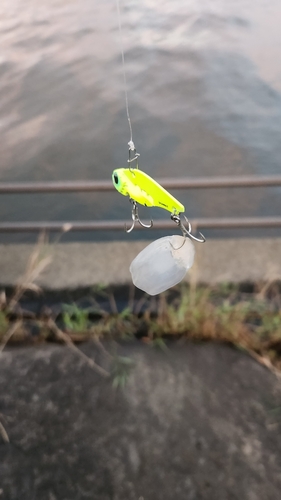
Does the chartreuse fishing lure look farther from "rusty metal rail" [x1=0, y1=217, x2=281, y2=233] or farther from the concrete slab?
"rusty metal rail" [x1=0, y1=217, x2=281, y2=233]

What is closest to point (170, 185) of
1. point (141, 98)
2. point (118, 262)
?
point (118, 262)

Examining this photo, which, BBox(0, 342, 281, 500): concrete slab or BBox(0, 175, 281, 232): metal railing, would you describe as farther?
BBox(0, 175, 281, 232): metal railing

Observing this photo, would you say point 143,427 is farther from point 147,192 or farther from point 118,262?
point 147,192

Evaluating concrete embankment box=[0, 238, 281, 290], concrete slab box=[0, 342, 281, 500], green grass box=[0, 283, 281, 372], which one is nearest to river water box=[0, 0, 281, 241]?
concrete embankment box=[0, 238, 281, 290]

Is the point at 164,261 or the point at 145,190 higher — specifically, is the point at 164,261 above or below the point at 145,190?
below

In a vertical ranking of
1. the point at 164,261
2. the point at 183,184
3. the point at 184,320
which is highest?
the point at 164,261

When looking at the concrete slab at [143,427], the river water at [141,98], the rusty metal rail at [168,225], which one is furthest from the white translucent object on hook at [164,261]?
the river water at [141,98]
